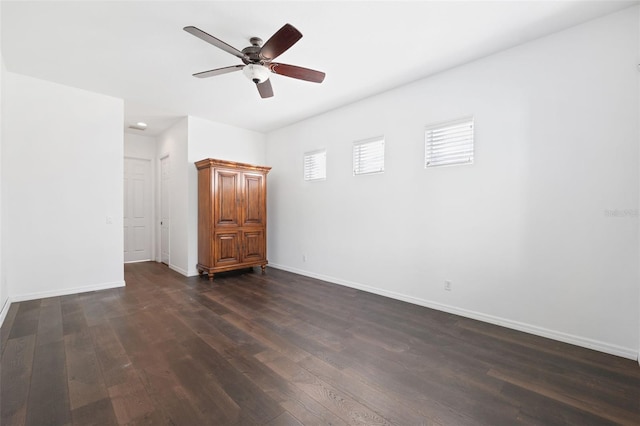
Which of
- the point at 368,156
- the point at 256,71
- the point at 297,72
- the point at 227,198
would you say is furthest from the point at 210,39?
the point at 227,198

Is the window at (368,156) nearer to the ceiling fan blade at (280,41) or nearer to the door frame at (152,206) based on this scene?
the ceiling fan blade at (280,41)

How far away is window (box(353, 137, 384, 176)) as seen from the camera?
407 cm

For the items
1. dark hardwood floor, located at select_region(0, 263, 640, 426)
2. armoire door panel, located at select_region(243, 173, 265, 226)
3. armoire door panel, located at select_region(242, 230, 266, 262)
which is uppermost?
armoire door panel, located at select_region(243, 173, 265, 226)

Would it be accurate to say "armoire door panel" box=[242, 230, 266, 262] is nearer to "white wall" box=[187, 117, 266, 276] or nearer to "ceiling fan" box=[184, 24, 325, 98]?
"white wall" box=[187, 117, 266, 276]

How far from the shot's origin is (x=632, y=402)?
1.79 metres

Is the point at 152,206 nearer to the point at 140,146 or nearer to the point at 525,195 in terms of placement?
the point at 140,146

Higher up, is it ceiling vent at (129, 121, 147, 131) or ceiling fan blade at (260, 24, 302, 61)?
ceiling vent at (129, 121, 147, 131)

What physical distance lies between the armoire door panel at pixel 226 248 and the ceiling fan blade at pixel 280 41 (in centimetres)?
310

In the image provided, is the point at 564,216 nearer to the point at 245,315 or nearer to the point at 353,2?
A: the point at 353,2

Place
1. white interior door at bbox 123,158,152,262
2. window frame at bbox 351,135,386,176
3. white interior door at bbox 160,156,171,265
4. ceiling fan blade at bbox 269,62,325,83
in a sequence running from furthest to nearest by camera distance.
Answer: white interior door at bbox 123,158,152,262 → white interior door at bbox 160,156,171,265 → window frame at bbox 351,135,386,176 → ceiling fan blade at bbox 269,62,325,83

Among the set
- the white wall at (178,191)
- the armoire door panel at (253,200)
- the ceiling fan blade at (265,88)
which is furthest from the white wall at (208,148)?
the ceiling fan blade at (265,88)

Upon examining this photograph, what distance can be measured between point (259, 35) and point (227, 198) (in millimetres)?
2835

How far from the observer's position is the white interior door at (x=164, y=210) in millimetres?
5938

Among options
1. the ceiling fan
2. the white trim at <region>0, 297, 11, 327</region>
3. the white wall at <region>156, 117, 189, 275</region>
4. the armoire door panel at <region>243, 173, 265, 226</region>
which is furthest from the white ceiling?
the white trim at <region>0, 297, 11, 327</region>
